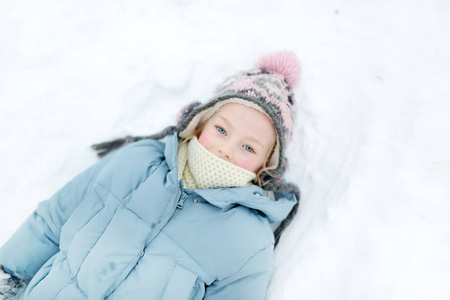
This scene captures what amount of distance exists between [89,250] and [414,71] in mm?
1852

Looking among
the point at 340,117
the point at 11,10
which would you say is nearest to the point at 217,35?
the point at 340,117

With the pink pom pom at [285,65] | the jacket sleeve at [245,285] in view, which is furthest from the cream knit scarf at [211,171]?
the pink pom pom at [285,65]

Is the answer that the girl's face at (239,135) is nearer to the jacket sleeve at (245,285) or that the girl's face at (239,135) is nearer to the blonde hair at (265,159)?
the blonde hair at (265,159)

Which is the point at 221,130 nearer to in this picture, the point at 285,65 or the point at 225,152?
the point at 225,152

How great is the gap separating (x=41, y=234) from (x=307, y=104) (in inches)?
60.9

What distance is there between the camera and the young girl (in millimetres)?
1391

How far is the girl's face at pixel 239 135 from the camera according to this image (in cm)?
152

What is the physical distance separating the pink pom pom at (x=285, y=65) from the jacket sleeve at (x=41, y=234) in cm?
106

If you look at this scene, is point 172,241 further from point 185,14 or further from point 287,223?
point 185,14

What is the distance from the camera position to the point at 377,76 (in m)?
1.89

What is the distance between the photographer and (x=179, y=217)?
1515mm

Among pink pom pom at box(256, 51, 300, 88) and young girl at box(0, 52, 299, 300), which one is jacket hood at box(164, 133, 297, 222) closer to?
young girl at box(0, 52, 299, 300)

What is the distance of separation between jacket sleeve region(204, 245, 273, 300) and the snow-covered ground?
0.43 feet

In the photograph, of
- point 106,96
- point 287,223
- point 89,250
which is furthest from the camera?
point 106,96
